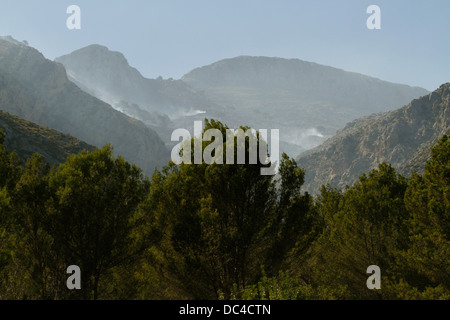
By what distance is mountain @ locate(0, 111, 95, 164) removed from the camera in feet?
253

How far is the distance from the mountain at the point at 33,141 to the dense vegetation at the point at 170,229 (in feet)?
224

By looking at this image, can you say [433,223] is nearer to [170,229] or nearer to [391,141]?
[170,229]

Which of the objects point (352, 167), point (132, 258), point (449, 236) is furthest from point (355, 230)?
point (352, 167)

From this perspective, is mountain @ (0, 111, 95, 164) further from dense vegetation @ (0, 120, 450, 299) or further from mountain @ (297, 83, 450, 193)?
mountain @ (297, 83, 450, 193)

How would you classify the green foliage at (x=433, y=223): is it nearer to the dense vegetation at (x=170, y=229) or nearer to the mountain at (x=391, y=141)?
the dense vegetation at (x=170, y=229)

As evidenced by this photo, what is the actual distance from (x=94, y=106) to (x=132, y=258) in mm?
175863

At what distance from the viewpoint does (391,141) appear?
165875 mm

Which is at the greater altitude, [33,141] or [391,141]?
[391,141]

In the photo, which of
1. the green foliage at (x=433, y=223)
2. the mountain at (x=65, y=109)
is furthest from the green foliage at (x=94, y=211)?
the mountain at (x=65, y=109)

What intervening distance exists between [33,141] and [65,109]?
9076 cm

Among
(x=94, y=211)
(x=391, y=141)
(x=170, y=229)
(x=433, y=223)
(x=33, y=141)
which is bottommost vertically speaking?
(x=170, y=229)

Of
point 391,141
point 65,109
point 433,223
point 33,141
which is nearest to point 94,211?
point 433,223

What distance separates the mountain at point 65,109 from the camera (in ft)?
509
